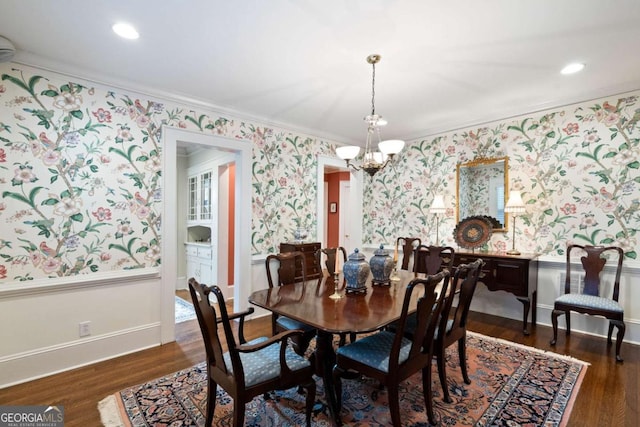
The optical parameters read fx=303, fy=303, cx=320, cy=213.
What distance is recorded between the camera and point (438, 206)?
433cm

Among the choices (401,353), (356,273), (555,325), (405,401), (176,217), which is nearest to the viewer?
(401,353)

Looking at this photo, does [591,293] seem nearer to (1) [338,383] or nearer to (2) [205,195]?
(1) [338,383]

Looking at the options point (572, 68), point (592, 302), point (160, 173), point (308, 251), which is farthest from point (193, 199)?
point (592, 302)

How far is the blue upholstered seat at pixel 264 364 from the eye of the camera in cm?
163

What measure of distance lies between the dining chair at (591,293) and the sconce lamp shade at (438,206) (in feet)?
4.83

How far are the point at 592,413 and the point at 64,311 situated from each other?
13.4 ft

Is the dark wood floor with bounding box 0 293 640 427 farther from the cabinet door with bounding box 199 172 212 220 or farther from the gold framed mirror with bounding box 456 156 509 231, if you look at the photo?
the cabinet door with bounding box 199 172 212 220

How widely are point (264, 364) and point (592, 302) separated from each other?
3173mm

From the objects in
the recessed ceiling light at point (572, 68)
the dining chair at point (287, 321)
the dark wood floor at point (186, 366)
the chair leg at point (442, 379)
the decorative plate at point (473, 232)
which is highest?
the recessed ceiling light at point (572, 68)

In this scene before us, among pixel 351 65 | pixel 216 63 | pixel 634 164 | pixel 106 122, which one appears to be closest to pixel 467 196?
pixel 634 164

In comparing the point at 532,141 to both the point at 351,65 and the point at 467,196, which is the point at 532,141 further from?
the point at 351,65

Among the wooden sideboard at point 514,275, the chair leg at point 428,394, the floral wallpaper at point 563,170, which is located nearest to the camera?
the chair leg at point 428,394

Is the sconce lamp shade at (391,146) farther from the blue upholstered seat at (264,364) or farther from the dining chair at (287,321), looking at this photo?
the blue upholstered seat at (264,364)

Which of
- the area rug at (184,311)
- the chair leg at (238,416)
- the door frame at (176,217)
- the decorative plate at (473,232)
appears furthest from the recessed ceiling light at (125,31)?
the decorative plate at (473,232)
